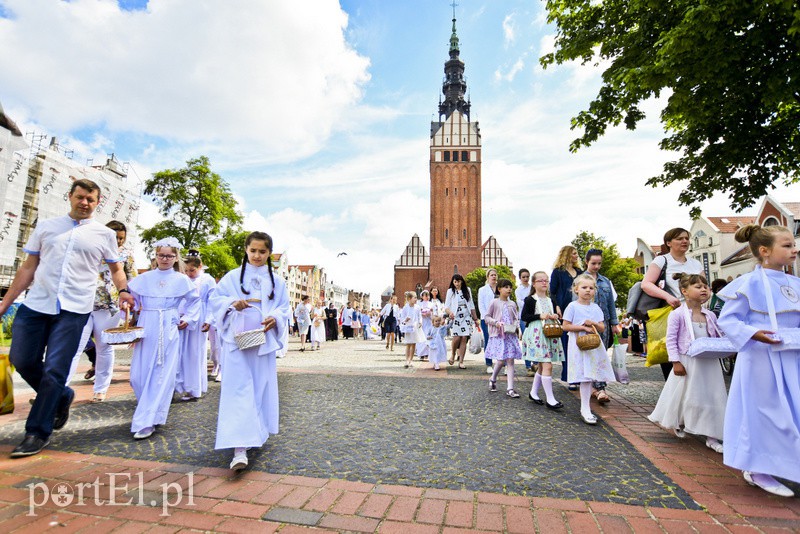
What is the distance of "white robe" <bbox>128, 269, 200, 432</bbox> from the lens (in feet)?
12.5

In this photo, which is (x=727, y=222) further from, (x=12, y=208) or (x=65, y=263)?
(x=12, y=208)

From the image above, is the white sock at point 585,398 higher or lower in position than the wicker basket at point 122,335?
lower

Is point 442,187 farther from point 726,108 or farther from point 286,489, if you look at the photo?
point 286,489

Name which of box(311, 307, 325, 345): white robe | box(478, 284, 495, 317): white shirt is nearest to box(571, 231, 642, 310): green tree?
box(311, 307, 325, 345): white robe

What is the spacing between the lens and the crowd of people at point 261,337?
2783mm

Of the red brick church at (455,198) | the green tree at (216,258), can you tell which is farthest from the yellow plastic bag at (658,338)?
the red brick church at (455,198)

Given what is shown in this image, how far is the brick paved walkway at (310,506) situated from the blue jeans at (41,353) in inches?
14.7

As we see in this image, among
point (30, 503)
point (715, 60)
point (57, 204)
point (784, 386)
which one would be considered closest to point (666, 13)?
point (715, 60)

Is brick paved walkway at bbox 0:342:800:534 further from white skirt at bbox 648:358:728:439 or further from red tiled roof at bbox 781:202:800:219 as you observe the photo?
red tiled roof at bbox 781:202:800:219

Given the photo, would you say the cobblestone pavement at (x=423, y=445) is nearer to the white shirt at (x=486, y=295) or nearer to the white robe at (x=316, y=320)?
the white shirt at (x=486, y=295)

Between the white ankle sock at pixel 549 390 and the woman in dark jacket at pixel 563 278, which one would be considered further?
the woman in dark jacket at pixel 563 278

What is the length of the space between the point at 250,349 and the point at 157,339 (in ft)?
4.95

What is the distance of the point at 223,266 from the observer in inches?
1089

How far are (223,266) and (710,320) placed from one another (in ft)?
91.1
